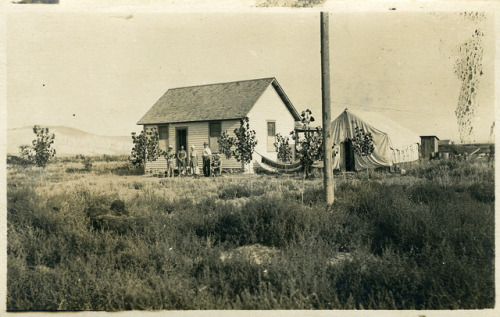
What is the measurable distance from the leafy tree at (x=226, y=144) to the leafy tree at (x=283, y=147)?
113cm

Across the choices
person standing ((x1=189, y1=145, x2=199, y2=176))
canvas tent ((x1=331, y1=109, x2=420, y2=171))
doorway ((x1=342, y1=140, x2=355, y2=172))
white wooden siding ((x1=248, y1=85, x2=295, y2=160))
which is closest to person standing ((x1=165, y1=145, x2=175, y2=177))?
person standing ((x1=189, y1=145, x2=199, y2=176))

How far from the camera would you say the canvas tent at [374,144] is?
1477 centimetres

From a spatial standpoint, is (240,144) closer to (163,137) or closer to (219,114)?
(219,114)

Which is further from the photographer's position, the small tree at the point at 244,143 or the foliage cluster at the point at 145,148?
the small tree at the point at 244,143

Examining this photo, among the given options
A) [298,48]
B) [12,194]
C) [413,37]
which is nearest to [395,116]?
[413,37]

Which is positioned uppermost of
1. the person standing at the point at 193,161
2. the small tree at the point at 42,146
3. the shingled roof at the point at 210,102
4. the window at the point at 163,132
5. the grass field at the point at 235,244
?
the shingled roof at the point at 210,102

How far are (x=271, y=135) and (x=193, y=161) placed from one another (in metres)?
2.34

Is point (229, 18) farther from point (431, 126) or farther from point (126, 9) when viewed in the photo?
point (431, 126)

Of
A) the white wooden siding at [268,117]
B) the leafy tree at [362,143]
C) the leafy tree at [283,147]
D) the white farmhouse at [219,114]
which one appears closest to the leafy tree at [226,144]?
the white farmhouse at [219,114]

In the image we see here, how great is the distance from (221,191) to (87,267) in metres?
3.99

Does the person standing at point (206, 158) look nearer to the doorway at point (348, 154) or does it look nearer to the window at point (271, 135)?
the window at point (271, 135)

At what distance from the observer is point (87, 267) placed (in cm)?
482

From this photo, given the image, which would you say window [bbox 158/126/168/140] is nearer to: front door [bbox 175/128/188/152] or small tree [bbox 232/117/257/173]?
front door [bbox 175/128/188/152]

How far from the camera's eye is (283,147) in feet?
31.2
